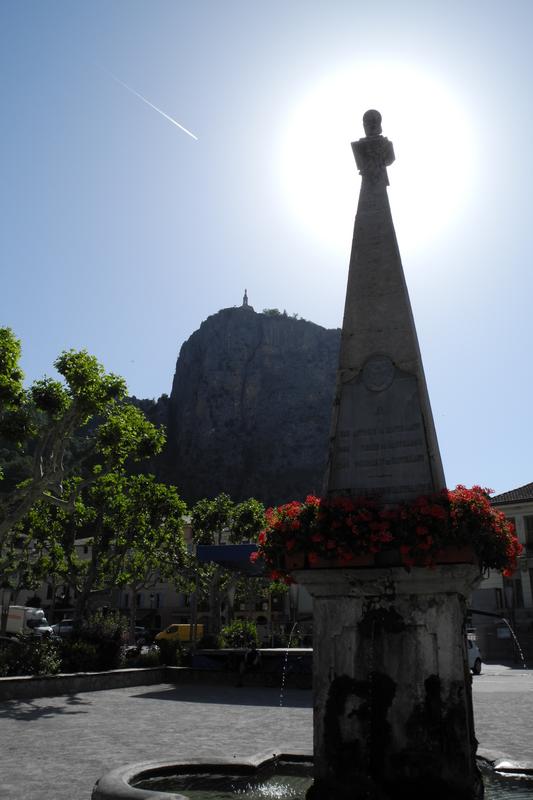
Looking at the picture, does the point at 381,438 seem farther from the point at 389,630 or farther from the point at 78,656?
the point at 78,656

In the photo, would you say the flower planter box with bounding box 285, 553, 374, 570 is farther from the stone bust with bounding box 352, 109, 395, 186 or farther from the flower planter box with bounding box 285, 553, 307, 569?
the stone bust with bounding box 352, 109, 395, 186

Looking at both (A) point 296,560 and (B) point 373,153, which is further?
(B) point 373,153

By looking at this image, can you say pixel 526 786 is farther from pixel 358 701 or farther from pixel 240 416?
pixel 240 416

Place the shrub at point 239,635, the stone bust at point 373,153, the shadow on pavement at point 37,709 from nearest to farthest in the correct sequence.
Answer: the stone bust at point 373,153 < the shadow on pavement at point 37,709 < the shrub at point 239,635

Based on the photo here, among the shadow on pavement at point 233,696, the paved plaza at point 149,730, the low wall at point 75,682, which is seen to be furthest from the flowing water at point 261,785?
the low wall at point 75,682

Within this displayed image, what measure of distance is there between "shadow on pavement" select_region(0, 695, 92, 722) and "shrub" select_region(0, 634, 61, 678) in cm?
168

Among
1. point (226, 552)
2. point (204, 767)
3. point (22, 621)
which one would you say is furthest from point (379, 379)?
point (22, 621)

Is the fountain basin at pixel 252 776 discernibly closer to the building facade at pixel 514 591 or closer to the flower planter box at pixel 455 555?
the flower planter box at pixel 455 555

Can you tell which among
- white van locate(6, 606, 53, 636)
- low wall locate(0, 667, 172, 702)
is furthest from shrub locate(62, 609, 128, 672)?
white van locate(6, 606, 53, 636)

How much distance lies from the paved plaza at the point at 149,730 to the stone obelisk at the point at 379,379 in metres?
2.94

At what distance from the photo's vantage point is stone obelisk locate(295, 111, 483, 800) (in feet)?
16.5

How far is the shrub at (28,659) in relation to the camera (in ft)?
51.1

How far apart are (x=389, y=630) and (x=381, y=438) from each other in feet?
5.67

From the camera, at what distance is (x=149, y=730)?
32.4ft
